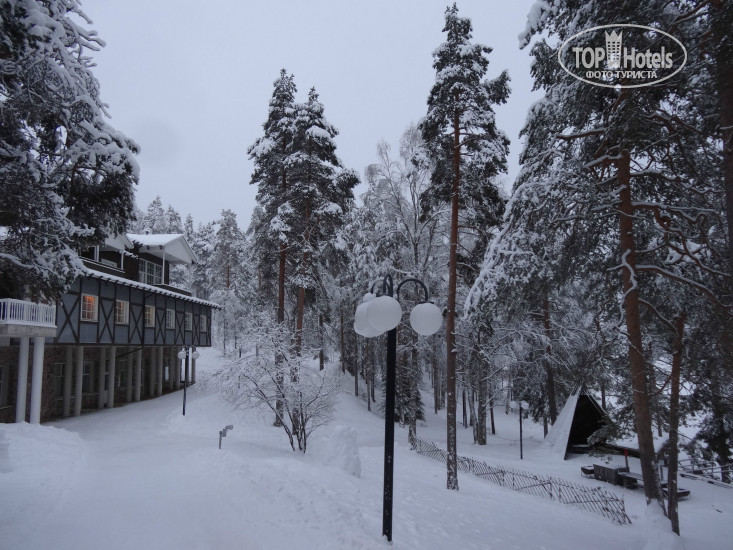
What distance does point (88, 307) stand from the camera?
20047 mm

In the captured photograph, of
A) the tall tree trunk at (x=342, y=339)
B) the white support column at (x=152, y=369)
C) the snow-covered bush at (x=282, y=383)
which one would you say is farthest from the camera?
the tall tree trunk at (x=342, y=339)

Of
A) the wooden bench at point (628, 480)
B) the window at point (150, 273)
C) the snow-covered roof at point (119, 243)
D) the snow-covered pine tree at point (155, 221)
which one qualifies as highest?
the snow-covered pine tree at point (155, 221)

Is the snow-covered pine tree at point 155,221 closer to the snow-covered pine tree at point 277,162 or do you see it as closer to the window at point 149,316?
the window at point 149,316

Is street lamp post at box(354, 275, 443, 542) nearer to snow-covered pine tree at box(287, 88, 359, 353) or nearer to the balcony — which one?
snow-covered pine tree at box(287, 88, 359, 353)

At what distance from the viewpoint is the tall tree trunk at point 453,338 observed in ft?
42.9

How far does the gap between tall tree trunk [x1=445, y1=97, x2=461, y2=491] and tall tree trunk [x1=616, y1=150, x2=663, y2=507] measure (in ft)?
16.9

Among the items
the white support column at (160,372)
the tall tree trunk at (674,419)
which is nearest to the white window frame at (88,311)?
the white support column at (160,372)

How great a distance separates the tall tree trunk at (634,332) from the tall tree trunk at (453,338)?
5.17 metres

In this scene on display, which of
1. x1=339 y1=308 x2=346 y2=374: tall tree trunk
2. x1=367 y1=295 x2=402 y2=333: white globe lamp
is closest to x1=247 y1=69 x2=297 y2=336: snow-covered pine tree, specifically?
x1=367 y1=295 x2=402 y2=333: white globe lamp

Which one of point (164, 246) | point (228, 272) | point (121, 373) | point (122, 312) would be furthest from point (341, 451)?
point (228, 272)

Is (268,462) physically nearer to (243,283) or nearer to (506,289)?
(506,289)

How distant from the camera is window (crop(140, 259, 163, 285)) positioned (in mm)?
27938

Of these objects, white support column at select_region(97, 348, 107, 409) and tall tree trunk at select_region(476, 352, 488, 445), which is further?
white support column at select_region(97, 348, 107, 409)

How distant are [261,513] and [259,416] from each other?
14.9 metres
